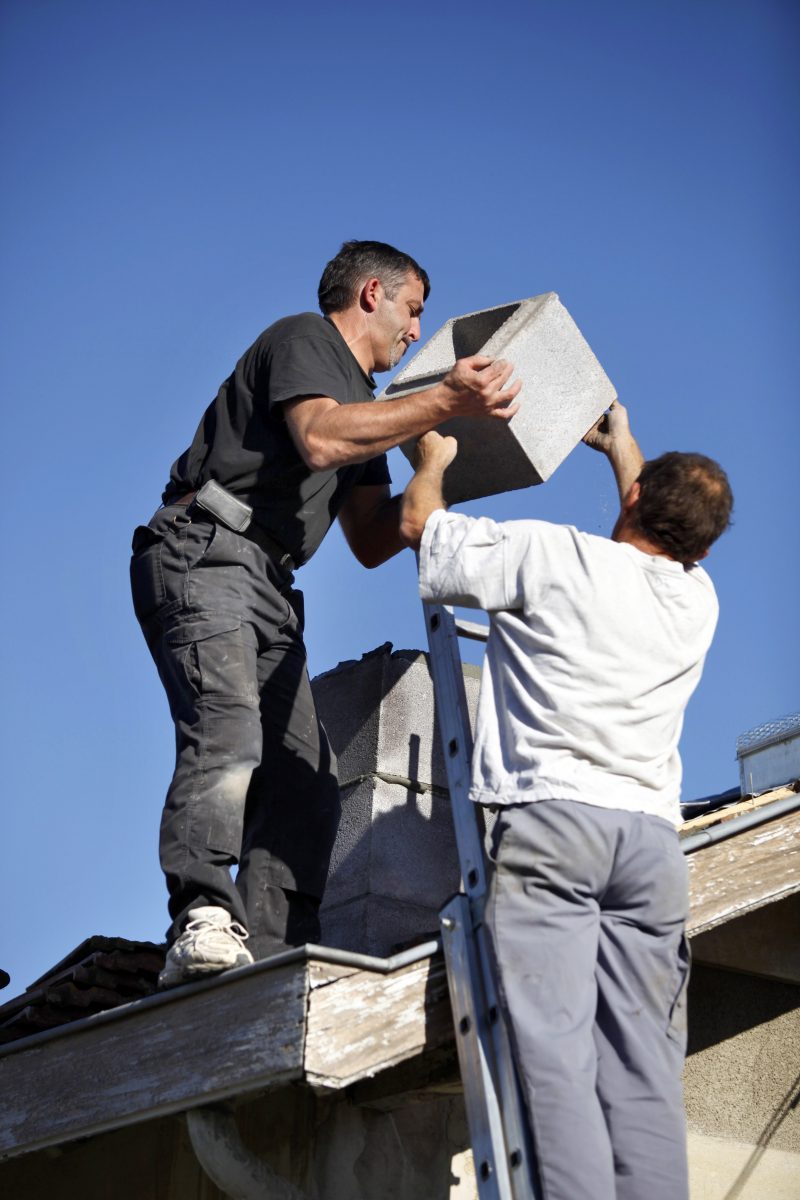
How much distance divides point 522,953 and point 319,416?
5.42ft

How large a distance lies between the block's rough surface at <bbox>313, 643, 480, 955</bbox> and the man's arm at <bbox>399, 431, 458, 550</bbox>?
0.99 m

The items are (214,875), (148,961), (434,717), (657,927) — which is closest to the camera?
(657,927)

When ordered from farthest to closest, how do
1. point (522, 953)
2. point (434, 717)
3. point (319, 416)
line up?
point (434, 717), point (319, 416), point (522, 953)

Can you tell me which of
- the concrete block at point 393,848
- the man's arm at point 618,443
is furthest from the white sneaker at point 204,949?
the man's arm at point 618,443

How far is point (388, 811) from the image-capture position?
443 cm

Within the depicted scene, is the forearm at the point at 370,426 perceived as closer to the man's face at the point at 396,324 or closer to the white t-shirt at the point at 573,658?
the white t-shirt at the point at 573,658

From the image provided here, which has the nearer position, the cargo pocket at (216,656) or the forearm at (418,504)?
the forearm at (418,504)

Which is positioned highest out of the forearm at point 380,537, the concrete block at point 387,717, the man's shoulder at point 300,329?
the man's shoulder at point 300,329

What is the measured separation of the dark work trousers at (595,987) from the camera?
8.98 ft

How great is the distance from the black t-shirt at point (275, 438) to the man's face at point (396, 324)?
0.29 meters

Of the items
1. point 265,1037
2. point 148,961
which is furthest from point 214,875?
point 148,961

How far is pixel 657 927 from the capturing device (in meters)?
3.03

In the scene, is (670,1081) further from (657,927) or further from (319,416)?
(319,416)

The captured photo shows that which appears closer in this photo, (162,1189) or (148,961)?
(162,1189)
